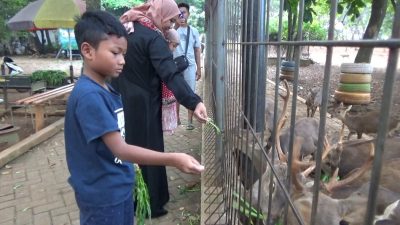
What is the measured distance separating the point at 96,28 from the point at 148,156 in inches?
26.7

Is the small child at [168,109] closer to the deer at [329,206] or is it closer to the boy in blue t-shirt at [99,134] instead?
the boy in blue t-shirt at [99,134]

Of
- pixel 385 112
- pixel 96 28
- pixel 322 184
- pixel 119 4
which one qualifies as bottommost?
pixel 322 184

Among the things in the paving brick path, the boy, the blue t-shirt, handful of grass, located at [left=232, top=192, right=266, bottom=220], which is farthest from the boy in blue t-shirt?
the boy

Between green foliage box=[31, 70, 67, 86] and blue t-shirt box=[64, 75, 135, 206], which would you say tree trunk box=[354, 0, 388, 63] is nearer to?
blue t-shirt box=[64, 75, 135, 206]

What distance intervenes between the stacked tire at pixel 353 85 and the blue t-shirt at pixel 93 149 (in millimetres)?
974

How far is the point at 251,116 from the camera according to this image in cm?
227

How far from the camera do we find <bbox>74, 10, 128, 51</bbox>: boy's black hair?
1787 millimetres

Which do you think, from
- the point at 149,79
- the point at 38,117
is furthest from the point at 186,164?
the point at 38,117

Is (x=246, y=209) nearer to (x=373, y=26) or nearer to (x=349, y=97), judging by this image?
(x=349, y=97)

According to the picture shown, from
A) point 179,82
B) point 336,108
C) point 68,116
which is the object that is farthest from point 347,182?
point 68,116

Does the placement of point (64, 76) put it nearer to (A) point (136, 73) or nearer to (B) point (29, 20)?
(B) point (29, 20)

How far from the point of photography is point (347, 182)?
2203 millimetres

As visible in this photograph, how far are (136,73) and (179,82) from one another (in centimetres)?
51

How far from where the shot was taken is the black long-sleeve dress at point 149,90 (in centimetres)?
290
